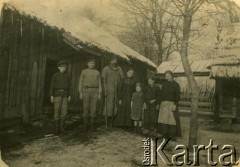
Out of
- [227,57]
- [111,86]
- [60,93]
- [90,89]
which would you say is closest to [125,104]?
[111,86]

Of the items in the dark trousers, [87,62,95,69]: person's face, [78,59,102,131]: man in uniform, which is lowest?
the dark trousers

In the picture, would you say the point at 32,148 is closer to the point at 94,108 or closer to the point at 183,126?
the point at 94,108

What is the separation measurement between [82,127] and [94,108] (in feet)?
0.52

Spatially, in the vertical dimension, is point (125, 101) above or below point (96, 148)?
above

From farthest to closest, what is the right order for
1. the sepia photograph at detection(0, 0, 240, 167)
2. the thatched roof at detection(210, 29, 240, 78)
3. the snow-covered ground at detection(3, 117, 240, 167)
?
the thatched roof at detection(210, 29, 240, 78) → the sepia photograph at detection(0, 0, 240, 167) → the snow-covered ground at detection(3, 117, 240, 167)

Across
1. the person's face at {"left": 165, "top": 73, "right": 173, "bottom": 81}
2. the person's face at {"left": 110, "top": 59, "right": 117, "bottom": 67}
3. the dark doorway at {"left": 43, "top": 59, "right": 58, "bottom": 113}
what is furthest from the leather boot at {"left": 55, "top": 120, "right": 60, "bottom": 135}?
the person's face at {"left": 165, "top": 73, "right": 173, "bottom": 81}

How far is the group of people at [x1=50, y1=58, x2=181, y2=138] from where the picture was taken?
7.12 feet

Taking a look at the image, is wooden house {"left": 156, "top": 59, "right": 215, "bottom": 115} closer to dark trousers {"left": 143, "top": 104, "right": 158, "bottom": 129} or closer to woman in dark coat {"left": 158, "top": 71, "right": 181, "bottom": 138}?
woman in dark coat {"left": 158, "top": 71, "right": 181, "bottom": 138}

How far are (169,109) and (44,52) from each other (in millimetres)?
985

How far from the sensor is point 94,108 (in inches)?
87.3

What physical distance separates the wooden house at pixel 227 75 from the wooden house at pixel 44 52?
0.48m

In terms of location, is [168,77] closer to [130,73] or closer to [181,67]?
[181,67]

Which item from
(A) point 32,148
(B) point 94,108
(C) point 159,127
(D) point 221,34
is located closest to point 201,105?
(C) point 159,127

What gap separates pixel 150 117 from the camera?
2.19 metres
